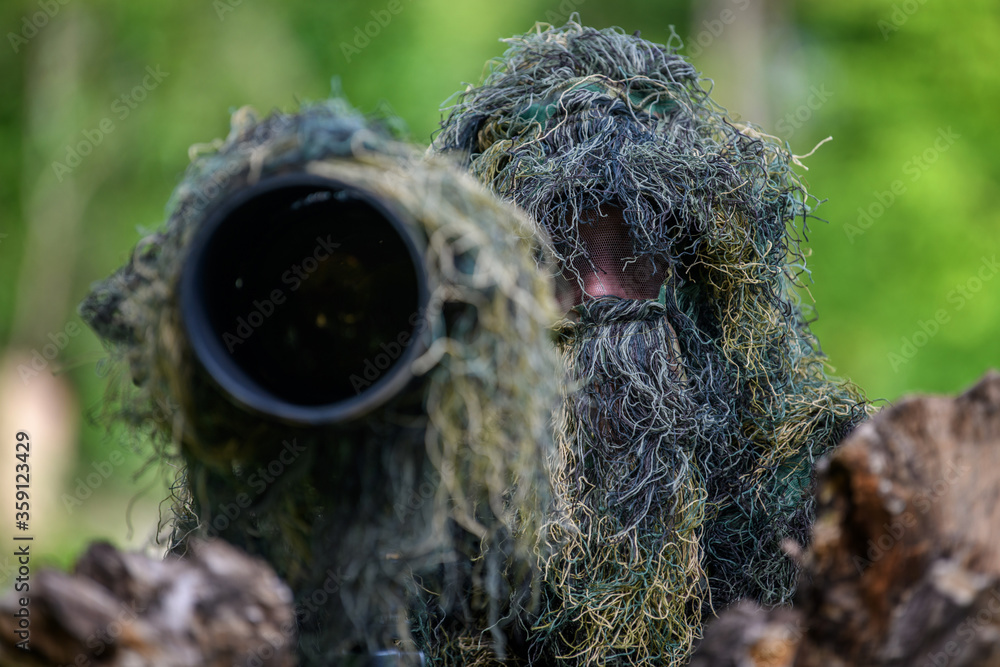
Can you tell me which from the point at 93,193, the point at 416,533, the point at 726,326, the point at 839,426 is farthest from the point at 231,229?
the point at 93,193

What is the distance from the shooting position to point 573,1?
5.85m

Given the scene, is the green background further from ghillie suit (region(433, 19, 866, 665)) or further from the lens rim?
the lens rim

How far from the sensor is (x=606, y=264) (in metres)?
1.40

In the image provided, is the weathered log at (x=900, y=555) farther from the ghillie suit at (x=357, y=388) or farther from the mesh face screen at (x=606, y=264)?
the mesh face screen at (x=606, y=264)

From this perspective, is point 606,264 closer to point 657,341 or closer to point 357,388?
point 657,341

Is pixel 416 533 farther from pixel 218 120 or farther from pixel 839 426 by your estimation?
pixel 218 120

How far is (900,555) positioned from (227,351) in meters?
0.68

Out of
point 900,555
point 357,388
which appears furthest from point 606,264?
point 900,555

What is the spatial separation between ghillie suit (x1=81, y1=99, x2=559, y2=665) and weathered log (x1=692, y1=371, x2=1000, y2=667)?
285 millimetres

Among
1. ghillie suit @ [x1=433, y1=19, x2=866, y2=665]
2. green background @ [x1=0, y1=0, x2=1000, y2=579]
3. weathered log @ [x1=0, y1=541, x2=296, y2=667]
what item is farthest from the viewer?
green background @ [x1=0, y1=0, x2=1000, y2=579]

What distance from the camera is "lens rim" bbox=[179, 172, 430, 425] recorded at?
2.64 feet

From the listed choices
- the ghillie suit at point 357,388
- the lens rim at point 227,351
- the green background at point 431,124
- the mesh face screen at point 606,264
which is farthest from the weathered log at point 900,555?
the green background at point 431,124

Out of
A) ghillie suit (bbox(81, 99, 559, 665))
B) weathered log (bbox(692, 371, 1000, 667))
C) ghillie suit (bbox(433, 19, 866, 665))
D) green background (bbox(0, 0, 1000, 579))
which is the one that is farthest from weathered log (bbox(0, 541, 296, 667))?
green background (bbox(0, 0, 1000, 579))

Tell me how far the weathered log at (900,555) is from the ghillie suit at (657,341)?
0.44m
